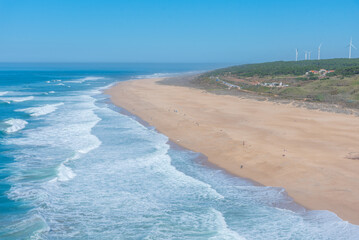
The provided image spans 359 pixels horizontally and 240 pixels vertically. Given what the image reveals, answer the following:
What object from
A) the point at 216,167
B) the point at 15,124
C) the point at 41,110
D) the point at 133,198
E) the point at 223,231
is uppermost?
the point at 41,110

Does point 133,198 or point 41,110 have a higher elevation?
point 41,110

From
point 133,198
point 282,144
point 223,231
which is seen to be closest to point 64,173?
point 133,198

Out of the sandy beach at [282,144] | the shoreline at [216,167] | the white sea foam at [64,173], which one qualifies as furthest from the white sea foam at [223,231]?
the white sea foam at [64,173]

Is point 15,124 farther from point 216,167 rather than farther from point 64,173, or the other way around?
point 216,167

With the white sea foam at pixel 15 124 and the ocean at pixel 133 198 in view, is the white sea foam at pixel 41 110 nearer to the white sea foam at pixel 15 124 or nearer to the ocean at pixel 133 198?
the white sea foam at pixel 15 124

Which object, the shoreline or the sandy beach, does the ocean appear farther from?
the sandy beach

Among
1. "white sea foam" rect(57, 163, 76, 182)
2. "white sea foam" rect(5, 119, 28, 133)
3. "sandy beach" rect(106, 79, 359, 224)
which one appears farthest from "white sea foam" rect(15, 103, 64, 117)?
"white sea foam" rect(57, 163, 76, 182)
